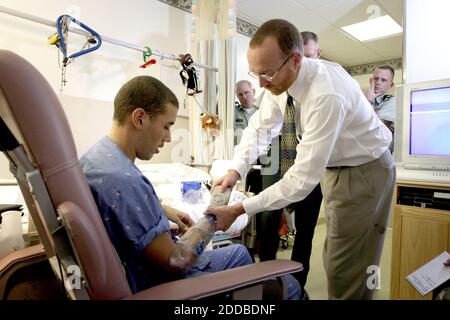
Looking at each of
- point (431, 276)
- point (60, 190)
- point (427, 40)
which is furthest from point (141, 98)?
point (427, 40)

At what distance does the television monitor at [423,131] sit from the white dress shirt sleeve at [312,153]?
98cm

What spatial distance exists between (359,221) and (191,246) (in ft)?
2.53

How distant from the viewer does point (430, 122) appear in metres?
1.83

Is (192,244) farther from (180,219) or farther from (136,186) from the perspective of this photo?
(180,219)

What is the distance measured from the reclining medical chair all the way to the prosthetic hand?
6.1 inches

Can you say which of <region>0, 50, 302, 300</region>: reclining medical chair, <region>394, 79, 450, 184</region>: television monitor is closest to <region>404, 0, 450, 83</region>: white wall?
<region>394, 79, 450, 184</region>: television monitor

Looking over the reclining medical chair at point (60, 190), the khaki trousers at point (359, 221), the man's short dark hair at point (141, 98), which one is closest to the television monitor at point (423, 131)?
the khaki trousers at point (359, 221)

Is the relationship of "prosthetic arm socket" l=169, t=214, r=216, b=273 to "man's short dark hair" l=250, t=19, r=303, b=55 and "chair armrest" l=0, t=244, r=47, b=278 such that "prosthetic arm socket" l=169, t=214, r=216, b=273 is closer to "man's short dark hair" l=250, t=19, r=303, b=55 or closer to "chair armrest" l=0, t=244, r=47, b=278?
"chair armrest" l=0, t=244, r=47, b=278

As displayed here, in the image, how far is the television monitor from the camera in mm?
1762

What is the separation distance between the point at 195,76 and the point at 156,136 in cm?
151

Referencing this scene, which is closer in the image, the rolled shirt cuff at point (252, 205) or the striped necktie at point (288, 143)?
the rolled shirt cuff at point (252, 205)

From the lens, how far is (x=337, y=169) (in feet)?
4.27

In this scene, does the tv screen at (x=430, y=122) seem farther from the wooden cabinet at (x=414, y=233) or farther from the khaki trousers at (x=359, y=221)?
the khaki trousers at (x=359, y=221)

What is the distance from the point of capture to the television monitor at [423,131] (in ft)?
5.78
